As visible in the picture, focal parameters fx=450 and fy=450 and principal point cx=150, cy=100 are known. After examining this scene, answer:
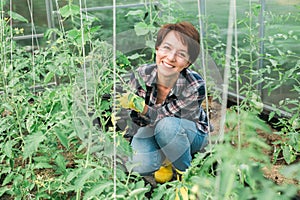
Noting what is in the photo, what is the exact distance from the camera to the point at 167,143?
7.53 ft

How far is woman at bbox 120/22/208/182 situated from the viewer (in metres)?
2.12

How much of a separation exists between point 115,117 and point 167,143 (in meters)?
0.88

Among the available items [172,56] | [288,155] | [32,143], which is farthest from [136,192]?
[288,155]

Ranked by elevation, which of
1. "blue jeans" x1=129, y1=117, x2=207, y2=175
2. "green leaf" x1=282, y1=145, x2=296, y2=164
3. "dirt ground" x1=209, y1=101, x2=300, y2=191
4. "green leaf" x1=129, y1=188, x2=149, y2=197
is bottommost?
"dirt ground" x1=209, y1=101, x2=300, y2=191

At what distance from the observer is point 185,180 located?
1.40 m

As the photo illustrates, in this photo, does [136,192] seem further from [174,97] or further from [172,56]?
[174,97]

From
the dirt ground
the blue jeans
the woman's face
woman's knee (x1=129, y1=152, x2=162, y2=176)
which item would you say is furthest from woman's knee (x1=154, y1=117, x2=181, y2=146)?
the dirt ground

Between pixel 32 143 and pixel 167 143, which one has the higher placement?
pixel 32 143

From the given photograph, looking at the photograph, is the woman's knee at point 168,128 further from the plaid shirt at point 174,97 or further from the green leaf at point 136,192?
the green leaf at point 136,192

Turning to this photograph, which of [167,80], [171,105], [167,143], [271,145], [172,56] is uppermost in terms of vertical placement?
[172,56]

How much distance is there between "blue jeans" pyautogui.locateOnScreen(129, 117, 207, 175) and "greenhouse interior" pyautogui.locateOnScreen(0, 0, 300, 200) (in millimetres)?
44

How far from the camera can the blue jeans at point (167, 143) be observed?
88.6 inches

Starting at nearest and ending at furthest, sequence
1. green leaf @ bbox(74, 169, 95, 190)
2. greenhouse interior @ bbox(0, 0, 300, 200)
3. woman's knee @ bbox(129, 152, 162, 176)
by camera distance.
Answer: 1. greenhouse interior @ bbox(0, 0, 300, 200)
2. green leaf @ bbox(74, 169, 95, 190)
3. woman's knee @ bbox(129, 152, 162, 176)

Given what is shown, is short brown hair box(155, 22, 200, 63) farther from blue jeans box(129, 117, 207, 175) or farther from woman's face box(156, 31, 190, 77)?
blue jeans box(129, 117, 207, 175)
